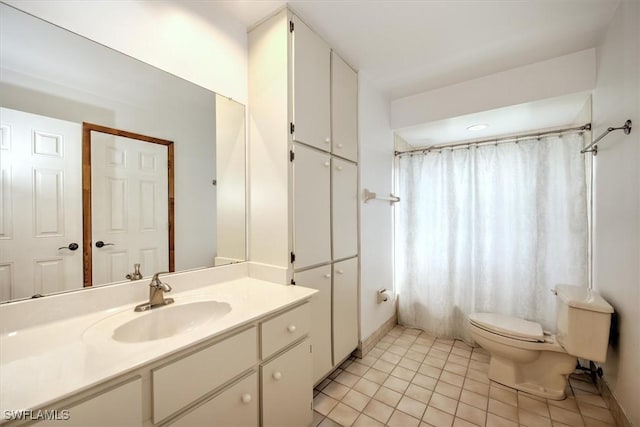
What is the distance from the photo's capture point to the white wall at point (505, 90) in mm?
1861

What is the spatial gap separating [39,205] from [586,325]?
281 cm

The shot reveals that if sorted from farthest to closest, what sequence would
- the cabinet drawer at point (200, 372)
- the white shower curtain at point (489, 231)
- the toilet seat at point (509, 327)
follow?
the white shower curtain at point (489, 231) → the toilet seat at point (509, 327) → the cabinet drawer at point (200, 372)

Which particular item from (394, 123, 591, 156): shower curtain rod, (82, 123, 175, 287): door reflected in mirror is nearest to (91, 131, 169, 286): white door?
(82, 123, 175, 287): door reflected in mirror

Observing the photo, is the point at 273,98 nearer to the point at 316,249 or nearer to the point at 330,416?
the point at 316,249

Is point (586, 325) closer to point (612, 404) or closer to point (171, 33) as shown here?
point (612, 404)

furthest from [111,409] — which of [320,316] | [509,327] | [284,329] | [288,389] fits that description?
[509,327]

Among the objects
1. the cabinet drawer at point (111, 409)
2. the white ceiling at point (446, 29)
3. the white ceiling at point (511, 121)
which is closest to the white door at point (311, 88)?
the white ceiling at point (446, 29)

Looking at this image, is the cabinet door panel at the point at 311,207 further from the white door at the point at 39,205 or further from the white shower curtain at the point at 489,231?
the white shower curtain at the point at 489,231

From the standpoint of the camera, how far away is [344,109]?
200 cm

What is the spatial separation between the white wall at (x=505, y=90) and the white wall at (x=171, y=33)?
1670 millimetres

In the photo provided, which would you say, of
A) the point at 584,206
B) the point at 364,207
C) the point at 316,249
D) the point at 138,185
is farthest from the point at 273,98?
the point at 584,206

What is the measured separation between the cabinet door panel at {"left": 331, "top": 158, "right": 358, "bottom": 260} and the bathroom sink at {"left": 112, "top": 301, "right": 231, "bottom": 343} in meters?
0.91

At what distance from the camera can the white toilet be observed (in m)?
1.51

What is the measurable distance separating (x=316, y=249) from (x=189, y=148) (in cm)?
98
